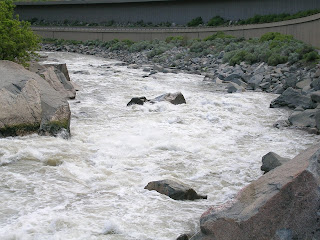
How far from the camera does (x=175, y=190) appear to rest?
6609 millimetres

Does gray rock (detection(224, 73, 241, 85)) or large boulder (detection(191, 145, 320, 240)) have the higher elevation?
large boulder (detection(191, 145, 320, 240))

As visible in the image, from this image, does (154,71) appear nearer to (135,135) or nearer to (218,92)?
(218,92)

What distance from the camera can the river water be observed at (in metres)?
5.69

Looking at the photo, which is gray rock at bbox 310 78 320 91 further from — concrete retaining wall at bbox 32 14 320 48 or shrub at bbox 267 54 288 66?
concrete retaining wall at bbox 32 14 320 48

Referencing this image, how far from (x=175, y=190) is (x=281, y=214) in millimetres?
2554

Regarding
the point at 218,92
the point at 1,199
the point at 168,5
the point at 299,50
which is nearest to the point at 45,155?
the point at 1,199

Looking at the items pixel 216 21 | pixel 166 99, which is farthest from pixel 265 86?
pixel 216 21

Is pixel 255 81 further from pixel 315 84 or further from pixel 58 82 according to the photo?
pixel 58 82

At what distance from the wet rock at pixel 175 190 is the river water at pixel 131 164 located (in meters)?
0.12

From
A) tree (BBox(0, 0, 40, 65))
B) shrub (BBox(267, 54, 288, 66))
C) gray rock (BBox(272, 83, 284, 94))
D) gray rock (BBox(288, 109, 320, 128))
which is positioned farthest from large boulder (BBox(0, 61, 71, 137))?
shrub (BBox(267, 54, 288, 66))

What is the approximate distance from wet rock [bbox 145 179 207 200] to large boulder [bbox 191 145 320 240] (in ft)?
7.04

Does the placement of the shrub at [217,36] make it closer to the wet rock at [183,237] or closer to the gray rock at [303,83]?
the gray rock at [303,83]

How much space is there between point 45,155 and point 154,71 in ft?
46.8

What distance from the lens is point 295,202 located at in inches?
165
